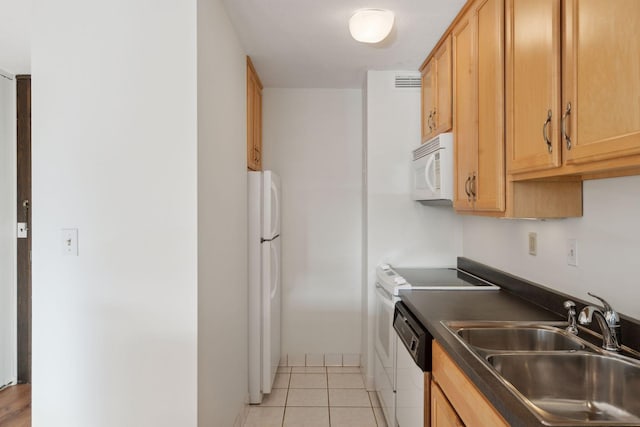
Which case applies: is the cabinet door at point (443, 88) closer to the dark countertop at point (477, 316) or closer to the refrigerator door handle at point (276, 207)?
the dark countertop at point (477, 316)

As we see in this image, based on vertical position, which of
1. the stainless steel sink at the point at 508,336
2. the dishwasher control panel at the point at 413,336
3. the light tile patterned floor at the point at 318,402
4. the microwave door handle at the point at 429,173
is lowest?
the light tile patterned floor at the point at 318,402

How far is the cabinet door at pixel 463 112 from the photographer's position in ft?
6.84

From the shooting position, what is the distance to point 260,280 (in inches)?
111

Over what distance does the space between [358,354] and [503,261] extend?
5.60 ft

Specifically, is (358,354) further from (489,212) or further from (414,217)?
(489,212)

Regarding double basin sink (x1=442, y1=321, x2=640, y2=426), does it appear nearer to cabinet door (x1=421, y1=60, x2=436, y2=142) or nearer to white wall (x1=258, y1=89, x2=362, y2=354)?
cabinet door (x1=421, y1=60, x2=436, y2=142)

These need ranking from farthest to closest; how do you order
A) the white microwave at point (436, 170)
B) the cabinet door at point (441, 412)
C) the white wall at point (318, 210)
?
the white wall at point (318, 210) < the white microwave at point (436, 170) < the cabinet door at point (441, 412)

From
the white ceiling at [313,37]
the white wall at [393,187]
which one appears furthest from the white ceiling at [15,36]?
the white wall at [393,187]

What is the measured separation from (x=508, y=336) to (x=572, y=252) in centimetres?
49

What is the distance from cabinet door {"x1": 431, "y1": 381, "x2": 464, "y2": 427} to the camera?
140 centimetres

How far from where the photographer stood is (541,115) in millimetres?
1445

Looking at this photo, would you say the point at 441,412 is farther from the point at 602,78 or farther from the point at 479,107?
the point at 479,107

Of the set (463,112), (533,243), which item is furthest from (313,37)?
(533,243)

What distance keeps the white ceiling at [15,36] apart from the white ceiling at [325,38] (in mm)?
1125
